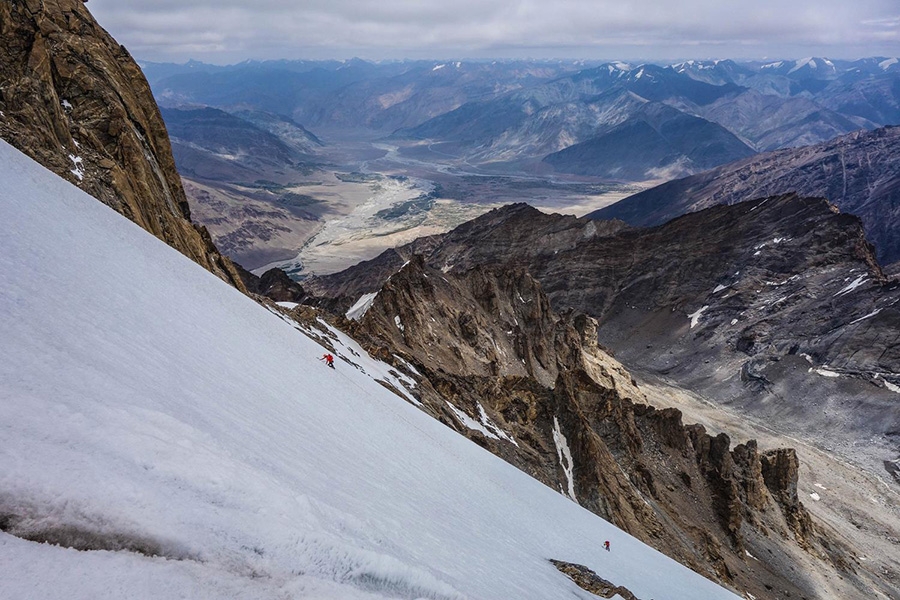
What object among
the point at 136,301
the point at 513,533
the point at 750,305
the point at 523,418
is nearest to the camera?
the point at 136,301

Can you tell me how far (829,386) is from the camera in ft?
303

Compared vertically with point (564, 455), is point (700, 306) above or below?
above

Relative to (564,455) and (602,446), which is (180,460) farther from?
(602,446)

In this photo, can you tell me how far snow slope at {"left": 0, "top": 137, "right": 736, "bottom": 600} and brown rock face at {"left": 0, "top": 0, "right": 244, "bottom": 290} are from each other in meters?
7.97

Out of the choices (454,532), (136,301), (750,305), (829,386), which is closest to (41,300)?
(136,301)

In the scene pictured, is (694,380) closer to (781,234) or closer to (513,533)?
(781,234)

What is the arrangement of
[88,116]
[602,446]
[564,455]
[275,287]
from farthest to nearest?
[275,287]
[602,446]
[564,455]
[88,116]

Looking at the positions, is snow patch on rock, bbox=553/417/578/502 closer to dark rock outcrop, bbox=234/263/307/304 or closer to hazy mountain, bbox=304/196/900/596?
hazy mountain, bbox=304/196/900/596

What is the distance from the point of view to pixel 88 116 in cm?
2531

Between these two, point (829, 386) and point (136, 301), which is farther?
point (829, 386)

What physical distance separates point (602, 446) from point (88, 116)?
3444 centimetres

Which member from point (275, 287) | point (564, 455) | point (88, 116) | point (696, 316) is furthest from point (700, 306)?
point (88, 116)

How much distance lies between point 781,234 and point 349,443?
142 meters

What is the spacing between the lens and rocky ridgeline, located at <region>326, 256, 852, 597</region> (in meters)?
30.6
